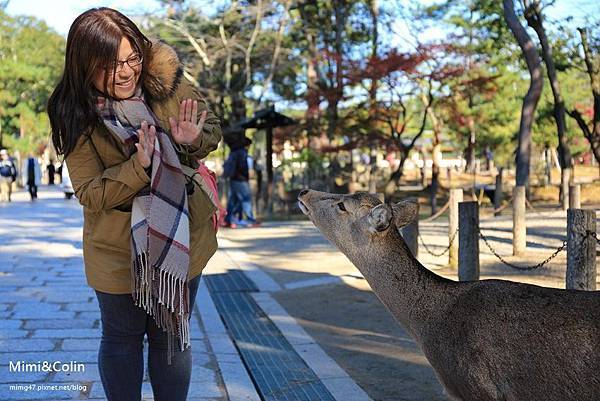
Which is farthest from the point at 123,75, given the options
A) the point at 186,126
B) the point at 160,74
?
the point at 186,126

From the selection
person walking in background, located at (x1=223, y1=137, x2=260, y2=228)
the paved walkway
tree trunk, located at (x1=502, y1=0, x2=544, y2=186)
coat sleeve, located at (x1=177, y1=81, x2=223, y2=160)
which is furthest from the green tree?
coat sleeve, located at (x1=177, y1=81, x2=223, y2=160)

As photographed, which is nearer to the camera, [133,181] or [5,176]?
[133,181]

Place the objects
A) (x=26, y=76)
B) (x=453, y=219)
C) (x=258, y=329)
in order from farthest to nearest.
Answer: (x=26, y=76), (x=453, y=219), (x=258, y=329)

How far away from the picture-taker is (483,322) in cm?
277

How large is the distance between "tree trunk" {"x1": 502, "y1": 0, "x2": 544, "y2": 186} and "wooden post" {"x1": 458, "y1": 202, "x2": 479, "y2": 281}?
9.63 meters

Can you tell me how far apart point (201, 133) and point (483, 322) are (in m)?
1.25

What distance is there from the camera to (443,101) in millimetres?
19141

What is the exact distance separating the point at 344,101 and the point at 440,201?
6561 mm

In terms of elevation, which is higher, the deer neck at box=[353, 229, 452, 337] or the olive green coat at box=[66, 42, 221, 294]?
the olive green coat at box=[66, 42, 221, 294]

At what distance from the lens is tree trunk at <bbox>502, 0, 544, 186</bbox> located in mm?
15227

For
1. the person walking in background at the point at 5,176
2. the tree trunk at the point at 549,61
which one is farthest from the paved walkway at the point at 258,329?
the person walking in background at the point at 5,176

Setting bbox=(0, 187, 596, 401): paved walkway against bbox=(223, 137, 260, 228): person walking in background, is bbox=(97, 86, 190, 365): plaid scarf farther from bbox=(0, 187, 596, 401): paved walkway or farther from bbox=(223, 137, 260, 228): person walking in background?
bbox=(223, 137, 260, 228): person walking in background

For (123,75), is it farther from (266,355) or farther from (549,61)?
(549,61)

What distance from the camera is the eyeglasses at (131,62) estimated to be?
8.78 ft
